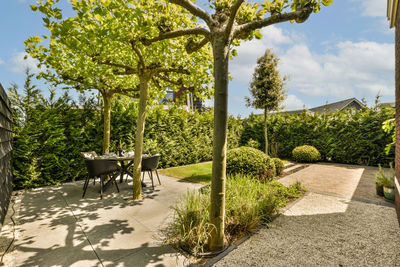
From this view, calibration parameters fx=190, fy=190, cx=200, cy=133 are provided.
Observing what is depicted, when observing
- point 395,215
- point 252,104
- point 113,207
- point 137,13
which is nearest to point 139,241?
point 113,207

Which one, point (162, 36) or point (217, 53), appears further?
point (162, 36)

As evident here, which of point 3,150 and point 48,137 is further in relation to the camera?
point 48,137

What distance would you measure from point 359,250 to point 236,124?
1115 centimetres

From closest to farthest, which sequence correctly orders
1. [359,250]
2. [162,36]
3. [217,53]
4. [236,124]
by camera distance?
[217,53]
[359,250]
[162,36]
[236,124]

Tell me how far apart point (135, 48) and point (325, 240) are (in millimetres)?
4828

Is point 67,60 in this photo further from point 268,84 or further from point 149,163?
point 268,84

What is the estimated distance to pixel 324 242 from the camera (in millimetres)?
2887

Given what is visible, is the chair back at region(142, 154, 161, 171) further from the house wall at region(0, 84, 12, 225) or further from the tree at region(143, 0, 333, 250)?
the tree at region(143, 0, 333, 250)

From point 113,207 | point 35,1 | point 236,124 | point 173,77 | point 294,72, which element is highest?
point 294,72

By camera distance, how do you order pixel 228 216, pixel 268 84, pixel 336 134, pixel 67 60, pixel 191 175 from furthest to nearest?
pixel 268 84 < pixel 336 134 < pixel 191 175 < pixel 67 60 < pixel 228 216

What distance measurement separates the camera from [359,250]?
2.69 m

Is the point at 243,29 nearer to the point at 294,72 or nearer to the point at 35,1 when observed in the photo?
the point at 35,1

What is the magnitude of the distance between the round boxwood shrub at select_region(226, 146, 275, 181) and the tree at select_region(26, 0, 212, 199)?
2.21m

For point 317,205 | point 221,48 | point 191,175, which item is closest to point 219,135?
point 221,48
